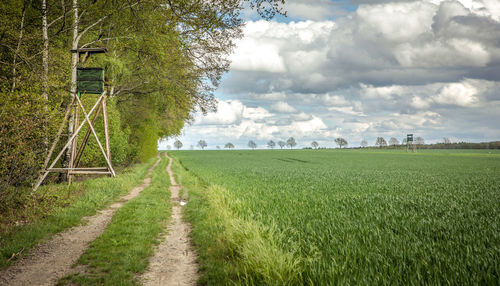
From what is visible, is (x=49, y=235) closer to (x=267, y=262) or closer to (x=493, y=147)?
(x=267, y=262)

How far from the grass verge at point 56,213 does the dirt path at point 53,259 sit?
25 centimetres

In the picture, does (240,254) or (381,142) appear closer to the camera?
(240,254)

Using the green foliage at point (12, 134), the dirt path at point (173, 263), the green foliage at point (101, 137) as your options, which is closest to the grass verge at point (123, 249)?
the dirt path at point (173, 263)

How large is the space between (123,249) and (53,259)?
127 centimetres

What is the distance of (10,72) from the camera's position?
395 inches

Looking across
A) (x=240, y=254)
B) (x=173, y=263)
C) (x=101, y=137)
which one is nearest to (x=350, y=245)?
(x=240, y=254)

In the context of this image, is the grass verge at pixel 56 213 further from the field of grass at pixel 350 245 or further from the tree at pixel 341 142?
the tree at pixel 341 142

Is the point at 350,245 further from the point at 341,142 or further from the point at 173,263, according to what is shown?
the point at 341,142

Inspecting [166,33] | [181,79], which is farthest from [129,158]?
[166,33]

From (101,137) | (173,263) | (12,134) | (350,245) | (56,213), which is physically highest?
(101,137)

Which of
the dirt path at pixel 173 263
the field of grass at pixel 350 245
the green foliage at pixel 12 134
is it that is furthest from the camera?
the green foliage at pixel 12 134

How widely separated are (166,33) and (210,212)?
688 cm

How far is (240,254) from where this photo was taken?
513 centimetres

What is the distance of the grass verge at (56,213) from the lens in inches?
225
